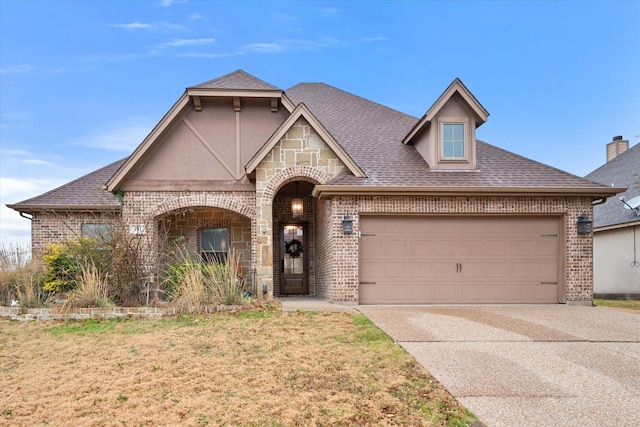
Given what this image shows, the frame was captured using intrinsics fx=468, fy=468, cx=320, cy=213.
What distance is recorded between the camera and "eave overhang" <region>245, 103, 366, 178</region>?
11750 mm

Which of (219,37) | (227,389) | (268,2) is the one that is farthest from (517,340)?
(219,37)

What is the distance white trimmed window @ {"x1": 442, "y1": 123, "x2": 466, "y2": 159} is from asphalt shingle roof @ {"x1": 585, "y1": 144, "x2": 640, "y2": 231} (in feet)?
27.3

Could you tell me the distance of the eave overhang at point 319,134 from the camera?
11750 millimetres

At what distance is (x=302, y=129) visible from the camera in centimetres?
1202

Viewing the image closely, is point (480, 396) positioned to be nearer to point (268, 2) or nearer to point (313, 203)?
point (313, 203)

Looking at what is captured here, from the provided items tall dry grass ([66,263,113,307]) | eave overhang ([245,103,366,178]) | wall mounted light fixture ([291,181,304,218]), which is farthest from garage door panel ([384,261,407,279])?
tall dry grass ([66,263,113,307])

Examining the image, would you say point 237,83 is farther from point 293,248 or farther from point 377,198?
point 293,248

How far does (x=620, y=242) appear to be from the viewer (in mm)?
17750

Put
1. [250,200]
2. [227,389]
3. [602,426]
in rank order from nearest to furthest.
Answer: [602,426] → [227,389] → [250,200]

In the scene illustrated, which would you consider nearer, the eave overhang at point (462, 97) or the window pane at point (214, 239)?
the eave overhang at point (462, 97)

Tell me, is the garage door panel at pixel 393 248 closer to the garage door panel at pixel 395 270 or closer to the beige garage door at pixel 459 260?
the beige garage door at pixel 459 260

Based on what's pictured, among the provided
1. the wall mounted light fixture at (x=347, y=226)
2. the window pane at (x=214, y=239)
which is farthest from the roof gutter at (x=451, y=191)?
the window pane at (x=214, y=239)

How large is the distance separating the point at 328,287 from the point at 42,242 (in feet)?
29.8

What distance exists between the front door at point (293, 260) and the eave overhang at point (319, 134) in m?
4.06
